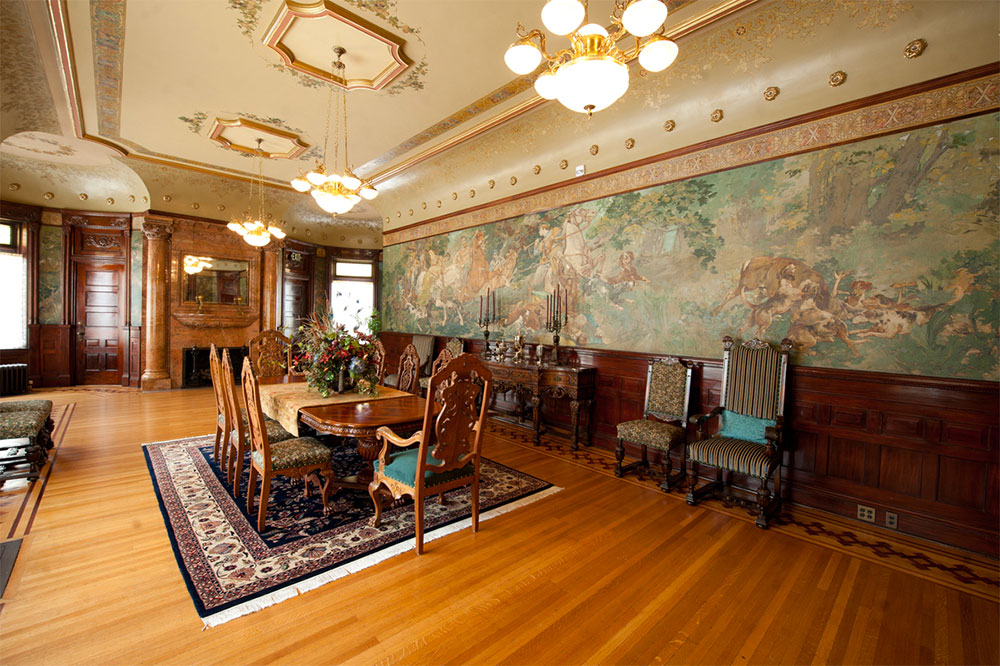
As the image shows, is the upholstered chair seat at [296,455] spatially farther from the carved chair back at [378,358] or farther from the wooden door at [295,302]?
the wooden door at [295,302]

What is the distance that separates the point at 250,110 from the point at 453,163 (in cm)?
285

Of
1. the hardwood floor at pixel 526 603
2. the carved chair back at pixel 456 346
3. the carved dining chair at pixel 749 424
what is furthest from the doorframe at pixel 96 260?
the carved dining chair at pixel 749 424

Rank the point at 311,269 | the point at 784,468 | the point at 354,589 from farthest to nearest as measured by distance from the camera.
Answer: the point at 311,269, the point at 784,468, the point at 354,589

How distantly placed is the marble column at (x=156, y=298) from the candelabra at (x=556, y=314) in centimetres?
791

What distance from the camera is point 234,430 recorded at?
3.64m

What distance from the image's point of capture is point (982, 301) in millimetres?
2992

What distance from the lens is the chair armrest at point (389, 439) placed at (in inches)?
107

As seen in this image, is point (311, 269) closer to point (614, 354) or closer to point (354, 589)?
point (614, 354)

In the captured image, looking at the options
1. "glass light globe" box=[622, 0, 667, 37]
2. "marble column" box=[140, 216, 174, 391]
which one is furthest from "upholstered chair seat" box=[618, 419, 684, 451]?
"marble column" box=[140, 216, 174, 391]

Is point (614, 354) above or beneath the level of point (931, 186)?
beneath

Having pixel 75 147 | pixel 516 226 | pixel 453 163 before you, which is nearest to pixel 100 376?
pixel 75 147

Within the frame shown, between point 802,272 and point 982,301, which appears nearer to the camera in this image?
point 982,301

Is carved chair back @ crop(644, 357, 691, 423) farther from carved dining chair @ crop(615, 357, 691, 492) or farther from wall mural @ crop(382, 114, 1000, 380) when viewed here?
wall mural @ crop(382, 114, 1000, 380)

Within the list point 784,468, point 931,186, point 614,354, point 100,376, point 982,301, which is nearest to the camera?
point 982,301
